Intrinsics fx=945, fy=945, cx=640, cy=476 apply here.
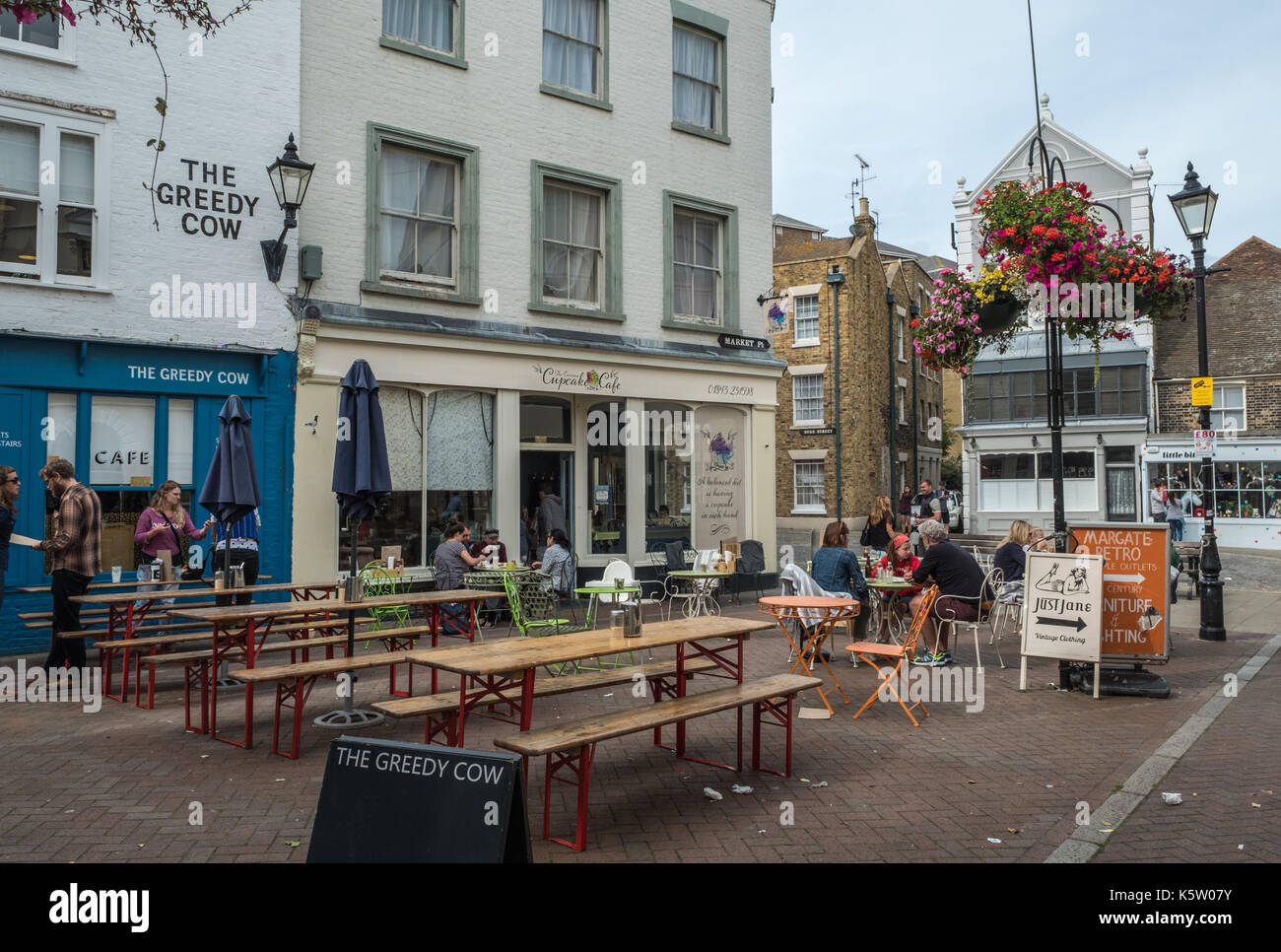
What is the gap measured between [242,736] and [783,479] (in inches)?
1078

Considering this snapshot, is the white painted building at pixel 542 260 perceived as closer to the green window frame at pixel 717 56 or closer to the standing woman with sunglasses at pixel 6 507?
the green window frame at pixel 717 56

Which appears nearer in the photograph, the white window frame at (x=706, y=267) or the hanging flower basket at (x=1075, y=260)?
the hanging flower basket at (x=1075, y=260)

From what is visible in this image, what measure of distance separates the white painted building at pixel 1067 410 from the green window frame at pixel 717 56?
1698 centimetres

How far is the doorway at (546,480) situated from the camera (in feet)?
50.5

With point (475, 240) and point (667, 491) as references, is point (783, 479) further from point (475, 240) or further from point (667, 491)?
point (475, 240)

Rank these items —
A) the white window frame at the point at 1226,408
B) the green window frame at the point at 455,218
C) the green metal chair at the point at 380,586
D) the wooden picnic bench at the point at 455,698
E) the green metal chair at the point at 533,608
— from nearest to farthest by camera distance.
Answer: the wooden picnic bench at the point at 455,698 < the green metal chair at the point at 533,608 < the green metal chair at the point at 380,586 < the green window frame at the point at 455,218 < the white window frame at the point at 1226,408

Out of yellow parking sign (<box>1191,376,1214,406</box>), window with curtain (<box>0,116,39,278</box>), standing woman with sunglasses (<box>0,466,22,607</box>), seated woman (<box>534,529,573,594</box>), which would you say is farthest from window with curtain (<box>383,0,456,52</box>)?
yellow parking sign (<box>1191,376,1214,406</box>)

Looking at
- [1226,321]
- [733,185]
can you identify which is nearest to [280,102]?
[733,185]

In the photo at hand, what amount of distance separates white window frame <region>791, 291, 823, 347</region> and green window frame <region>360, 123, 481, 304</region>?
20488 millimetres

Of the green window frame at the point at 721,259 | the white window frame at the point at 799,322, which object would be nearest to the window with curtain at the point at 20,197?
the green window frame at the point at 721,259

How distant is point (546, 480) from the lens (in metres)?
15.6

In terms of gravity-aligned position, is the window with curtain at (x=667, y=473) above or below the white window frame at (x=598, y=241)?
below

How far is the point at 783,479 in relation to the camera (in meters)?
33.4
